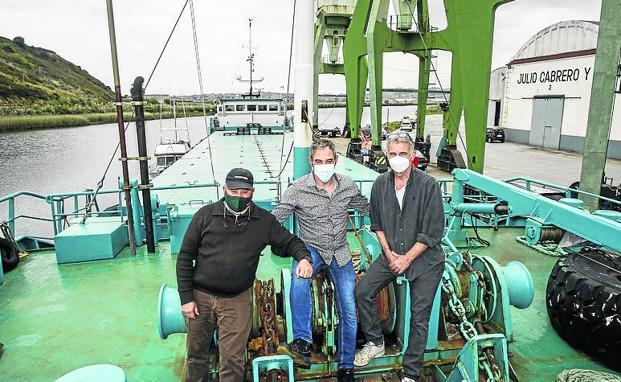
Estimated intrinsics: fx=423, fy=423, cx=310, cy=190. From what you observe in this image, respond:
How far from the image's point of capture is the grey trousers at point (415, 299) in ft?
10.1

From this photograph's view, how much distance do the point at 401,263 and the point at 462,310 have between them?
87 centimetres

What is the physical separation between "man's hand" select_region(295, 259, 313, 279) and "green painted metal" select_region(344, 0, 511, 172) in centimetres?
798

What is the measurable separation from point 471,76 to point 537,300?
751 centimetres

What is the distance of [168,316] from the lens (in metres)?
3.47

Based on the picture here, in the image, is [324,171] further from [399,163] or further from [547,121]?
[547,121]

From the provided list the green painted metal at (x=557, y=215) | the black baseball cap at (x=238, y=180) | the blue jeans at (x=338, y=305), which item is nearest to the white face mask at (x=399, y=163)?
the blue jeans at (x=338, y=305)

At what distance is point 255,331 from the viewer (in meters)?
3.58

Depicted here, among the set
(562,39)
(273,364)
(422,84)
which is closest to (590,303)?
(273,364)

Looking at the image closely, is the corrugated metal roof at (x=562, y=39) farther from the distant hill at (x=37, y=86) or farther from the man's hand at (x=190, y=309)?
the distant hill at (x=37, y=86)

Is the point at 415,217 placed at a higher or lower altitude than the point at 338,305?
higher

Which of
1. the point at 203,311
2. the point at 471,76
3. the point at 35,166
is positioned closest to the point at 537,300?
the point at 203,311

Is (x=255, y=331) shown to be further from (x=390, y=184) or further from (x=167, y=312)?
(x=390, y=184)

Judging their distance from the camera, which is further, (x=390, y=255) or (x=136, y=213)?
(x=136, y=213)

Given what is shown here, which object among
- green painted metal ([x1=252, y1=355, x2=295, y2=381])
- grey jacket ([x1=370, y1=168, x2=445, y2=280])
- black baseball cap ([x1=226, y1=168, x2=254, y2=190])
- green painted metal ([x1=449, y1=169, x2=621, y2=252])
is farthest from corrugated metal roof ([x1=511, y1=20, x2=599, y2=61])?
green painted metal ([x1=252, y1=355, x2=295, y2=381])
